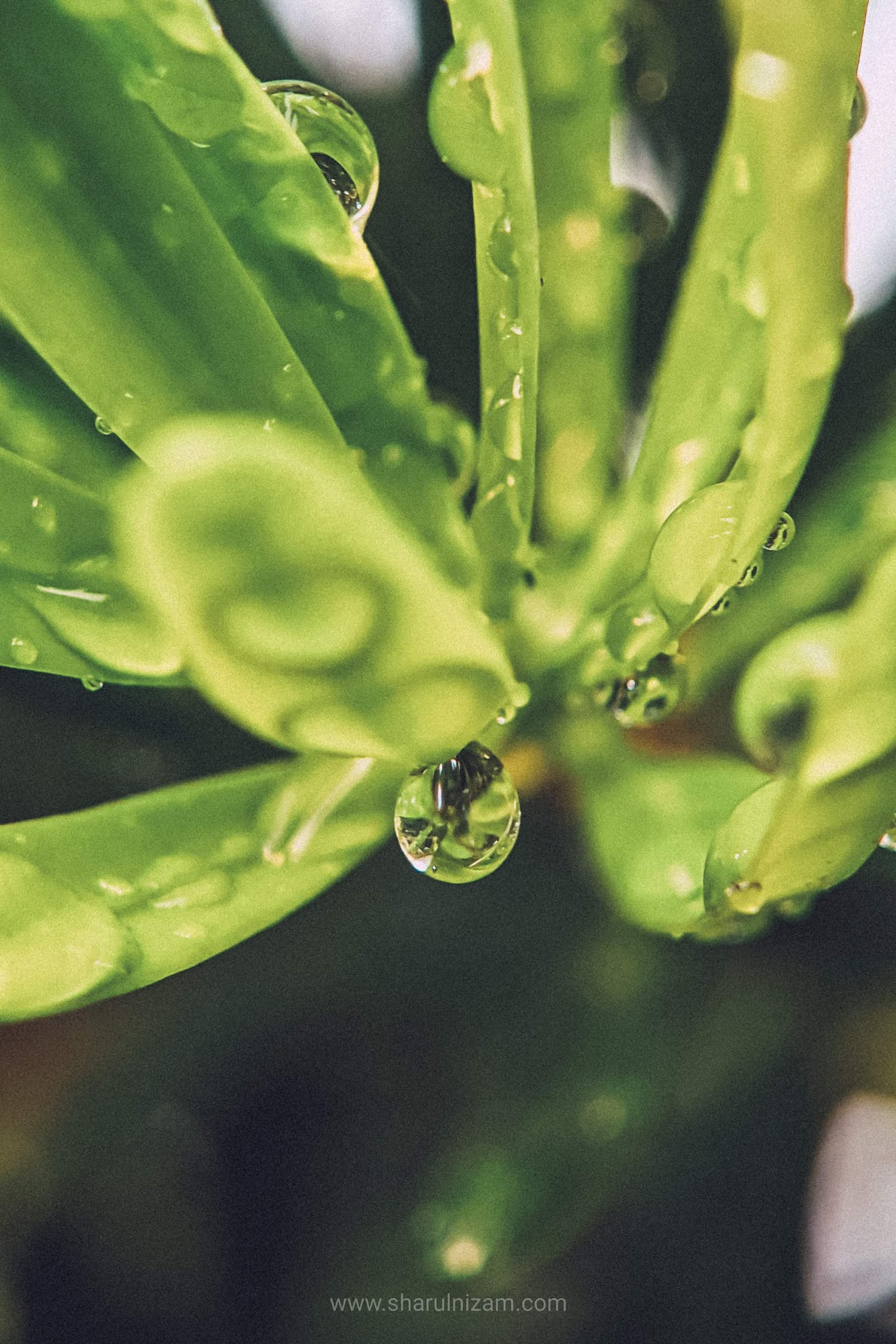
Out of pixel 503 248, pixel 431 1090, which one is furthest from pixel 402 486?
pixel 431 1090

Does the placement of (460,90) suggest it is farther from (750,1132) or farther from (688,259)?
(750,1132)

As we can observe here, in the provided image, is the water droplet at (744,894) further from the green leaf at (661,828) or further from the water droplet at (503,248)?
the water droplet at (503,248)

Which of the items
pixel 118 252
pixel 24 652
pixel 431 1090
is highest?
pixel 118 252

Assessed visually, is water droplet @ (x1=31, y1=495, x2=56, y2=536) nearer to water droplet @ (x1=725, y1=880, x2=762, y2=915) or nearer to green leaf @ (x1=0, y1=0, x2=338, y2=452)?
green leaf @ (x1=0, y1=0, x2=338, y2=452)


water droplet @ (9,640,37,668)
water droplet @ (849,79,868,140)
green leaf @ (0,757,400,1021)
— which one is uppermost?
water droplet @ (849,79,868,140)

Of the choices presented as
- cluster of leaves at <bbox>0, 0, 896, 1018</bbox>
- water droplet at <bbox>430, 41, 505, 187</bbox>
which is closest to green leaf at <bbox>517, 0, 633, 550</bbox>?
cluster of leaves at <bbox>0, 0, 896, 1018</bbox>

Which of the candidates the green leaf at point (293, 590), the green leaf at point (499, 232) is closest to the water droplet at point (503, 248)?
the green leaf at point (499, 232)

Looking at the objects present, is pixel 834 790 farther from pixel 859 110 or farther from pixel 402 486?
pixel 859 110
